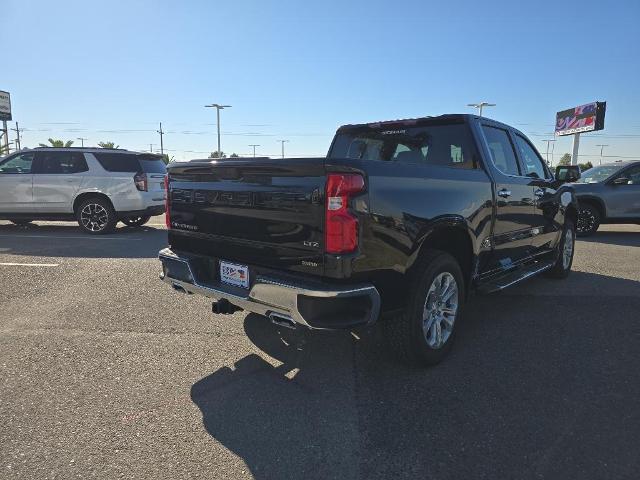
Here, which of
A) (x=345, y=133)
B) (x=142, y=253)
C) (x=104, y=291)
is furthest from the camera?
(x=142, y=253)

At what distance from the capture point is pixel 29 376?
127 inches

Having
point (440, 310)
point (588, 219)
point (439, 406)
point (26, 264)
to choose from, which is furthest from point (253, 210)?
point (588, 219)

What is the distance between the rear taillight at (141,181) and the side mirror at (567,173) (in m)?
7.73

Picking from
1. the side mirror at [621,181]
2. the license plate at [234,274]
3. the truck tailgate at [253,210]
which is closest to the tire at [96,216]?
the truck tailgate at [253,210]

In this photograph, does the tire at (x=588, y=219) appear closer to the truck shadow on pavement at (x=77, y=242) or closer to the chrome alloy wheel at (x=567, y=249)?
the chrome alloy wheel at (x=567, y=249)

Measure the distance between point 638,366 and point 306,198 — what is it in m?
2.87

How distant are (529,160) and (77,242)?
7782 mm

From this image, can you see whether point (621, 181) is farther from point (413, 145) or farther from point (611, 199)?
point (413, 145)

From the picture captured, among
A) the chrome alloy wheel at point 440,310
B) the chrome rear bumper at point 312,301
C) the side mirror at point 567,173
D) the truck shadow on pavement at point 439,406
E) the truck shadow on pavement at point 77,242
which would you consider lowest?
the truck shadow on pavement at point 439,406

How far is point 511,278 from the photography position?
4520 mm

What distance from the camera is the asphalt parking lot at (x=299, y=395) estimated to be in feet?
7.71

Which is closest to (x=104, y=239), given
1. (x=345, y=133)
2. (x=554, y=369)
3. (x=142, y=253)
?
(x=142, y=253)

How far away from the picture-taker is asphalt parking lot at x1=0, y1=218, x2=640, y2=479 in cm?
235

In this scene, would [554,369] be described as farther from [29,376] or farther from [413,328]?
[29,376]
